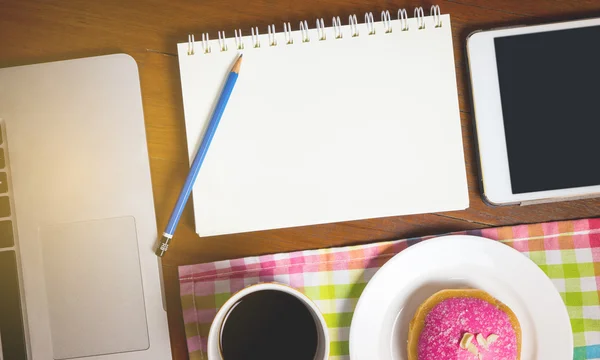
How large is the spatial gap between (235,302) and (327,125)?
232 millimetres

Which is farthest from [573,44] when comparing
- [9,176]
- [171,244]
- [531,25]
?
[9,176]

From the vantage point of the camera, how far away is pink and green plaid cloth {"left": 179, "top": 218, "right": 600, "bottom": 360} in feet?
2.18

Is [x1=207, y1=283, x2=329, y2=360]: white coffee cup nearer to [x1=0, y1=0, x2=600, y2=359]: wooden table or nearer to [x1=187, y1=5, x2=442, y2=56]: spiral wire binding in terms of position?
[x1=0, y1=0, x2=600, y2=359]: wooden table

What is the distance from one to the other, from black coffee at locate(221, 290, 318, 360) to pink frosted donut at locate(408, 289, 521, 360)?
131 millimetres

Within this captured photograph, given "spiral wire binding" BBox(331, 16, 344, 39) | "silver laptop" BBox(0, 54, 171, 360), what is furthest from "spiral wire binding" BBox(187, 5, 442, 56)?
"silver laptop" BBox(0, 54, 171, 360)

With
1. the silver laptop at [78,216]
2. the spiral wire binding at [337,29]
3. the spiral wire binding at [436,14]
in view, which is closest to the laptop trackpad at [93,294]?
the silver laptop at [78,216]

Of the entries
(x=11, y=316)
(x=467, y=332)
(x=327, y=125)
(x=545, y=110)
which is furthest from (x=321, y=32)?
(x=11, y=316)

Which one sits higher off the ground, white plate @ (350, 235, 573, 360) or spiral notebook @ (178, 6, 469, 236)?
spiral notebook @ (178, 6, 469, 236)

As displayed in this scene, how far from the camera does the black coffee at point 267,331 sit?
0.60m

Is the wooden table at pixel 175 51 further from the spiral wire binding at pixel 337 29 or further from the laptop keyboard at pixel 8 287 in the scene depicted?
the laptop keyboard at pixel 8 287

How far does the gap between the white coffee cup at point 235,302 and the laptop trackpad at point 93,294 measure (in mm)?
110

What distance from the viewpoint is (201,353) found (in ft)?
2.19

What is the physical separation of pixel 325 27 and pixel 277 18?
62 millimetres

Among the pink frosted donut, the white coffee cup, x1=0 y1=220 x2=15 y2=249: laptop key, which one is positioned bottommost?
the pink frosted donut
